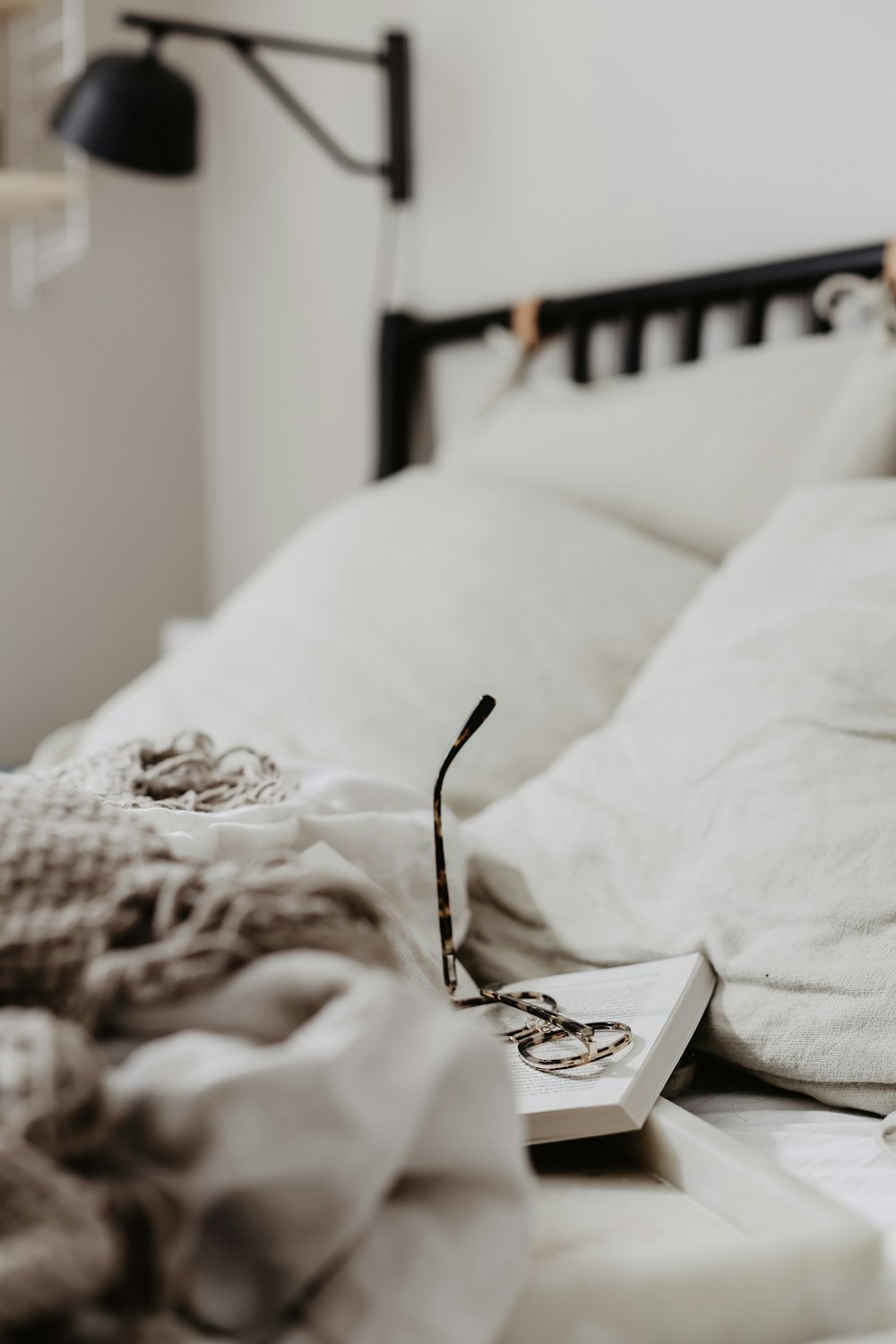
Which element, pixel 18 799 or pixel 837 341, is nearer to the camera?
pixel 18 799

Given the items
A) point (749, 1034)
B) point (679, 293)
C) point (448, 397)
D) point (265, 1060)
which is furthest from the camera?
point (448, 397)

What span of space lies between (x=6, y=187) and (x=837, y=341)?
136 centimetres

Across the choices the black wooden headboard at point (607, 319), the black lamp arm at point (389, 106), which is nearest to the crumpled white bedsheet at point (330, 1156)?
the black wooden headboard at point (607, 319)

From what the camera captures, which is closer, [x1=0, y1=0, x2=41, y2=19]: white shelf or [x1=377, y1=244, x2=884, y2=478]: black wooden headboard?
[x1=377, y1=244, x2=884, y2=478]: black wooden headboard

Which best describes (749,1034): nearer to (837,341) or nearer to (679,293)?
(837,341)

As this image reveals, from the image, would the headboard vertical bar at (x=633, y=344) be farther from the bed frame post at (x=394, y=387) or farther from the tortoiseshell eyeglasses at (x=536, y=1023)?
the tortoiseshell eyeglasses at (x=536, y=1023)

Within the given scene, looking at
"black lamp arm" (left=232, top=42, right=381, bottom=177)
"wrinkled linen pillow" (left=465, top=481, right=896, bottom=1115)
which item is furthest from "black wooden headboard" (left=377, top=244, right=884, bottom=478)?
"wrinkled linen pillow" (left=465, top=481, right=896, bottom=1115)

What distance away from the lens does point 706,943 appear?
625 millimetres

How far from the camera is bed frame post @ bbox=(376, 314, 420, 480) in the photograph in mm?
1778

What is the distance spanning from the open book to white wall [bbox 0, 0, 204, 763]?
1.80m

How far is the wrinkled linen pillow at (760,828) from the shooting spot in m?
0.59

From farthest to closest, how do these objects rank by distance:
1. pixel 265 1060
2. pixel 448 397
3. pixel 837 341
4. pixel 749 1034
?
1. pixel 448 397
2. pixel 837 341
3. pixel 749 1034
4. pixel 265 1060

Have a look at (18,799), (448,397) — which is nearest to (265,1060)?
(18,799)

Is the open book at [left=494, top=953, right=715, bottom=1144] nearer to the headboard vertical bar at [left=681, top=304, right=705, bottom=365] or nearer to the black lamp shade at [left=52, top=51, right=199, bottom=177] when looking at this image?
the headboard vertical bar at [left=681, top=304, right=705, bottom=365]
